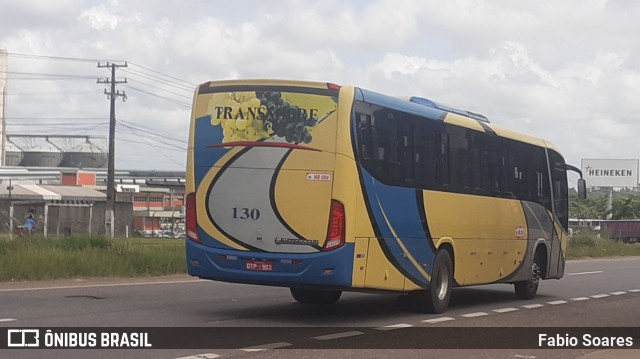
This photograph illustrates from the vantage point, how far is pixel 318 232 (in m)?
13.5

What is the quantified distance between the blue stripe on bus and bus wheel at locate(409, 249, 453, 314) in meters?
0.29

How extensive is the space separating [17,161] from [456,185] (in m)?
126

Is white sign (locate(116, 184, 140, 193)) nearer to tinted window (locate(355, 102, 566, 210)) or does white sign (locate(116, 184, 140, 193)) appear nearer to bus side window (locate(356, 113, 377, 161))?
tinted window (locate(355, 102, 566, 210))

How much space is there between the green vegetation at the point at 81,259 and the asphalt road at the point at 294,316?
0.97 metres

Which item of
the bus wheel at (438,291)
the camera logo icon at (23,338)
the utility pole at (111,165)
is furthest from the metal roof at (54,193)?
the camera logo icon at (23,338)

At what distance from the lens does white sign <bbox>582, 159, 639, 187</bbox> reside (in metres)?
113

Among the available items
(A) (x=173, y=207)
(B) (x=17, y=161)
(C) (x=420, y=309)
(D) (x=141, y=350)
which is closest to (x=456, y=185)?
(C) (x=420, y=309)

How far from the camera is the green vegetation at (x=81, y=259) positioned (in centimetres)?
2030

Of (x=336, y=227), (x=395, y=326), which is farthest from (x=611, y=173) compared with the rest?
(x=336, y=227)

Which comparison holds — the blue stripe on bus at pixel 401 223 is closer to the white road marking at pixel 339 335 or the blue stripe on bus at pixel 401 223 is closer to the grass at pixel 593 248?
the white road marking at pixel 339 335

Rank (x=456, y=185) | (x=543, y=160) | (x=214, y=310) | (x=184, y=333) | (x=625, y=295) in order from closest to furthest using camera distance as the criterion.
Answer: (x=184, y=333) < (x=214, y=310) < (x=456, y=185) < (x=543, y=160) < (x=625, y=295)

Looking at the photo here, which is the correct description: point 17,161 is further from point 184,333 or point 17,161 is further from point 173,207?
point 184,333

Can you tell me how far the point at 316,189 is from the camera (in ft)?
44.4

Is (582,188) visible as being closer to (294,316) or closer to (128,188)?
(294,316)
